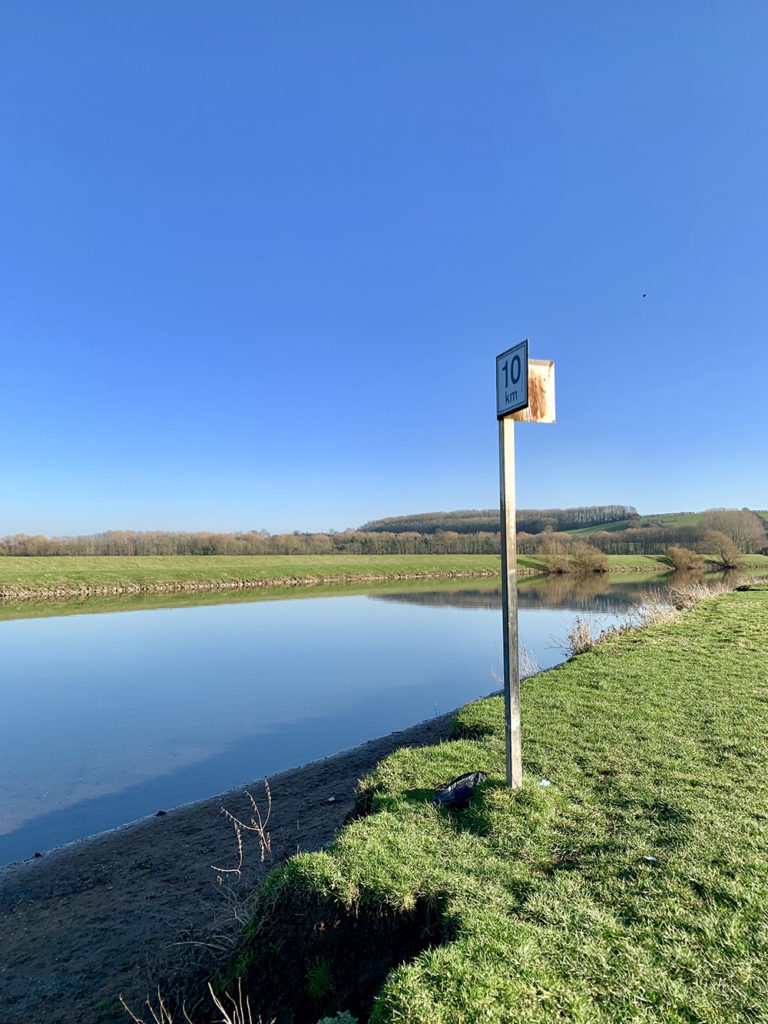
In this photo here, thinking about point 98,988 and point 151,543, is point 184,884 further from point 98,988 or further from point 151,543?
point 151,543

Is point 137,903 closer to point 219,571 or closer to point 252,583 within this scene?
point 252,583

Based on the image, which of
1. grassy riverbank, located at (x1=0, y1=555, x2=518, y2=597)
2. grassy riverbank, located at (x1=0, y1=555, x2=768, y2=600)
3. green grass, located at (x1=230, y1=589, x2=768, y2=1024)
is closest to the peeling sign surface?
green grass, located at (x1=230, y1=589, x2=768, y2=1024)

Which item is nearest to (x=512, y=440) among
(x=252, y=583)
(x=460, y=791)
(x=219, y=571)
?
(x=460, y=791)

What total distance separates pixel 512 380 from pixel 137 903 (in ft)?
20.0

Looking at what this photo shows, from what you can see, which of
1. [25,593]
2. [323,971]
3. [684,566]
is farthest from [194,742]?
[684,566]

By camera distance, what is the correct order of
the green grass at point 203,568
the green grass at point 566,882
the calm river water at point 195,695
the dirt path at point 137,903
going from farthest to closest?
the green grass at point 203,568 < the calm river water at point 195,695 < the dirt path at point 137,903 < the green grass at point 566,882

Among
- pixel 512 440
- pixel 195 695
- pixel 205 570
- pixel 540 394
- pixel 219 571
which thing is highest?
pixel 540 394

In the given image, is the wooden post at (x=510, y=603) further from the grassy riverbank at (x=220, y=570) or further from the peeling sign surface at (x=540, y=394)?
the grassy riverbank at (x=220, y=570)

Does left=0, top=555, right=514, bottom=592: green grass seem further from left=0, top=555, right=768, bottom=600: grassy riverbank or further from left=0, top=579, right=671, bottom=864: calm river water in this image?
left=0, top=579, right=671, bottom=864: calm river water

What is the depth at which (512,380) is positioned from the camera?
4949 millimetres

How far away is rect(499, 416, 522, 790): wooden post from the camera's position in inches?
194

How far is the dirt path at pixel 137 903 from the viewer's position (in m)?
4.19

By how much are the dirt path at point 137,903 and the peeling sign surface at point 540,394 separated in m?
4.56

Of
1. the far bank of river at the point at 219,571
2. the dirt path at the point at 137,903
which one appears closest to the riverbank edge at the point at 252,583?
the far bank of river at the point at 219,571
